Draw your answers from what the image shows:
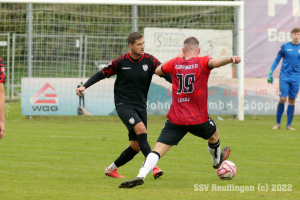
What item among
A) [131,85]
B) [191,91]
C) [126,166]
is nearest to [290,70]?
[126,166]

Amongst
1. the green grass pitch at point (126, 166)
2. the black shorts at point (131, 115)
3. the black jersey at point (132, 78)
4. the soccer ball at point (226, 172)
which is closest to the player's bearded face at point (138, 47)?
the black jersey at point (132, 78)

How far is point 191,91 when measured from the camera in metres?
5.05

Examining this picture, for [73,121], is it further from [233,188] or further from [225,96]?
[233,188]

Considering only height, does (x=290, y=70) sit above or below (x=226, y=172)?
above

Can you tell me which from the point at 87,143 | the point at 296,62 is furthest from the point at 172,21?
the point at 87,143

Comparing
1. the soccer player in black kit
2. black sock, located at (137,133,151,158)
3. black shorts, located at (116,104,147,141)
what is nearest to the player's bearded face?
the soccer player in black kit

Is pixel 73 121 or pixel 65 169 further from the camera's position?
pixel 73 121

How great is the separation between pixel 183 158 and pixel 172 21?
9.42 meters

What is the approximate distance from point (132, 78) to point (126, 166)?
143cm

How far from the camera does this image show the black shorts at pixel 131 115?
5660 mm

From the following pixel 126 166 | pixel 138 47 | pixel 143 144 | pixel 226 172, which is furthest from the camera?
pixel 126 166

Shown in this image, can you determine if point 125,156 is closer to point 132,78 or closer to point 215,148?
point 132,78

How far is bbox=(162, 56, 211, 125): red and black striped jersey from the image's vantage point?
5023 millimetres

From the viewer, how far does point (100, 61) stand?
52.5 feet
